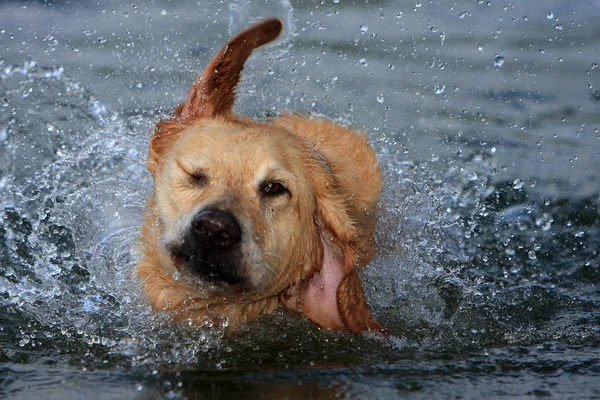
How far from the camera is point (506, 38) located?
28.9ft

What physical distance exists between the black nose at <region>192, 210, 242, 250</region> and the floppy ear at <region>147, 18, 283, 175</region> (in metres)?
0.85

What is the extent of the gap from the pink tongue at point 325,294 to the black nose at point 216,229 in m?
0.78

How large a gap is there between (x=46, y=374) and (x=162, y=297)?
93 cm

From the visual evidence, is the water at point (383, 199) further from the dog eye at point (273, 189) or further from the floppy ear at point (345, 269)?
the dog eye at point (273, 189)

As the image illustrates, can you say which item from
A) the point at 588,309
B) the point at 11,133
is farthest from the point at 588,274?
the point at 11,133

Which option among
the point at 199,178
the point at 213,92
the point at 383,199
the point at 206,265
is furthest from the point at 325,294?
the point at 213,92

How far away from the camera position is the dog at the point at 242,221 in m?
3.88

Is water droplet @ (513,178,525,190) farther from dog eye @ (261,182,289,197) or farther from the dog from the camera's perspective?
dog eye @ (261,182,289,197)

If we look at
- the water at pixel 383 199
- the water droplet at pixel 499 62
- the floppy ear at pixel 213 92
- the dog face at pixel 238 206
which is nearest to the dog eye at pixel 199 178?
the dog face at pixel 238 206

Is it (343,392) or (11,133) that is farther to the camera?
(11,133)

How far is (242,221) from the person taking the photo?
150 inches

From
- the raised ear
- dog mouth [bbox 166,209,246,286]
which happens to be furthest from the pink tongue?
the raised ear

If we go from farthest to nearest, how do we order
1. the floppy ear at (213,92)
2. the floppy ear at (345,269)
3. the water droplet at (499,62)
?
the water droplet at (499,62), the floppy ear at (213,92), the floppy ear at (345,269)

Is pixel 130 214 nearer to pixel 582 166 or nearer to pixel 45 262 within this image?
pixel 45 262
